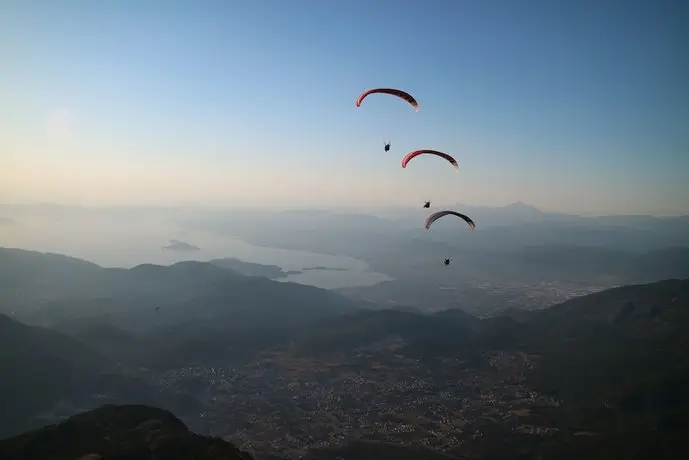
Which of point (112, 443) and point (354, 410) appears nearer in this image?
point (112, 443)

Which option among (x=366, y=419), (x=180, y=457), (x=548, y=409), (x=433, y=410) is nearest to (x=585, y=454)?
(x=548, y=409)

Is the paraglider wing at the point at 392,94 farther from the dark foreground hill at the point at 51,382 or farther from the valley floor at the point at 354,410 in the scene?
the dark foreground hill at the point at 51,382

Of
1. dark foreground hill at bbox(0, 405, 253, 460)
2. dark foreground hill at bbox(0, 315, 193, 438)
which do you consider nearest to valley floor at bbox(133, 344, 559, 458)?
dark foreground hill at bbox(0, 315, 193, 438)

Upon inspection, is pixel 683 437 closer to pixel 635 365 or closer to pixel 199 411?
pixel 635 365

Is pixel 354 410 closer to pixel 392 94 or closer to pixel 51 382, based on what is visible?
pixel 51 382

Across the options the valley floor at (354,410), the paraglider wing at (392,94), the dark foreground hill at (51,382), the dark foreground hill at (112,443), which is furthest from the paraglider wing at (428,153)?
the dark foreground hill at (51,382)

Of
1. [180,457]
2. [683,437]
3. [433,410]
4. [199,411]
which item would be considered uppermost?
[683,437]

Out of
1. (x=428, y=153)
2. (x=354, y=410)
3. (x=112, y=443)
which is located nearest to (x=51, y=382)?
(x=112, y=443)

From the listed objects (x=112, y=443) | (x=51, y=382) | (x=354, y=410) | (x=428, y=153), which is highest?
(x=428, y=153)

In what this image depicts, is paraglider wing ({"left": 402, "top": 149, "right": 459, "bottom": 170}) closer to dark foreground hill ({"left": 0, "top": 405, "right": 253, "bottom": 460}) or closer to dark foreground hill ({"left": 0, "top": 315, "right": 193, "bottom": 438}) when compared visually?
dark foreground hill ({"left": 0, "top": 405, "right": 253, "bottom": 460})
